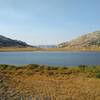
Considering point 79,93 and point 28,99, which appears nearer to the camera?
point 28,99

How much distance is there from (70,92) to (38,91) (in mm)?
2153

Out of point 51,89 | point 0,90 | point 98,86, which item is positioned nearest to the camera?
point 0,90

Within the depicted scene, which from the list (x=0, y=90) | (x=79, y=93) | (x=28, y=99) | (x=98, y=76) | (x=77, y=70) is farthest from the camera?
(x=77, y=70)

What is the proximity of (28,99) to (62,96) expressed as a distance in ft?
10.7

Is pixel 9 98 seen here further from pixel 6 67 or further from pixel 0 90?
pixel 6 67

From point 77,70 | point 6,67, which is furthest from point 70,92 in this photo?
point 6,67

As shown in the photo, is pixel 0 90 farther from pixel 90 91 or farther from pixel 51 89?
pixel 90 91

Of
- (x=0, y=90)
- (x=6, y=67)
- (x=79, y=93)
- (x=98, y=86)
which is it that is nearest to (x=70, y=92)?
(x=79, y=93)

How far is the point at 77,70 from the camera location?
31.3 meters

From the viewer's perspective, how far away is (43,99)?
43.8ft

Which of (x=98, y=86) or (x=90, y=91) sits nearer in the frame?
(x=90, y=91)

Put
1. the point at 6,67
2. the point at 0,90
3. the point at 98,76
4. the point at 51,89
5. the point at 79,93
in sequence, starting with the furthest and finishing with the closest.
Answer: the point at 6,67, the point at 98,76, the point at 51,89, the point at 79,93, the point at 0,90

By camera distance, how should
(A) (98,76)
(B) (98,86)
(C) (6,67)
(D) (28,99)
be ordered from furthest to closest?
(C) (6,67) < (A) (98,76) < (B) (98,86) < (D) (28,99)

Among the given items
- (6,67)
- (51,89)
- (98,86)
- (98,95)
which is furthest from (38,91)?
(6,67)
